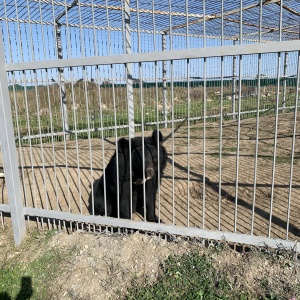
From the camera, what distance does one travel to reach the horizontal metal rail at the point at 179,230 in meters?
2.79

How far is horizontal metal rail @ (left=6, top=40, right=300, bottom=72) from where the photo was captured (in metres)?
2.44

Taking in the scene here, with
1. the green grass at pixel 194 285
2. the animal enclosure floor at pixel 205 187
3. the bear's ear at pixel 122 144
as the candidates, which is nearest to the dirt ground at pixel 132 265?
the green grass at pixel 194 285

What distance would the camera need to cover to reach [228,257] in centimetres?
292

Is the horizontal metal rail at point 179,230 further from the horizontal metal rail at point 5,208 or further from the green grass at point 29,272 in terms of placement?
the green grass at point 29,272

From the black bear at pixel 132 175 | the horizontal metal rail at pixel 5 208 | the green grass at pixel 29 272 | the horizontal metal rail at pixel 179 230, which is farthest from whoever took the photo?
the horizontal metal rail at pixel 5 208

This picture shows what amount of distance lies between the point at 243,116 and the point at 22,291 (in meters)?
14.2

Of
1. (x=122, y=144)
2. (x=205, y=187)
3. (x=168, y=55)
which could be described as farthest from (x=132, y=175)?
(x=205, y=187)

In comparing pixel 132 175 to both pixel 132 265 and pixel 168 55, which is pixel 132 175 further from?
pixel 168 55

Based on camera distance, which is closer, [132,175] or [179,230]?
[179,230]

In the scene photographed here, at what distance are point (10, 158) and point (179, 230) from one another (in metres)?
2.20

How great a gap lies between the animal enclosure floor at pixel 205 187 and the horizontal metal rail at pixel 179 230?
95mm

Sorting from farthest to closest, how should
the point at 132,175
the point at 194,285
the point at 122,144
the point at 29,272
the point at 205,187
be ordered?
the point at 205,187 → the point at 132,175 → the point at 122,144 → the point at 29,272 → the point at 194,285

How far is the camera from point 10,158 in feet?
12.1

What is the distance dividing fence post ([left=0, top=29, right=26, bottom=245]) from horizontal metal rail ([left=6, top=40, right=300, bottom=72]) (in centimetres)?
26
